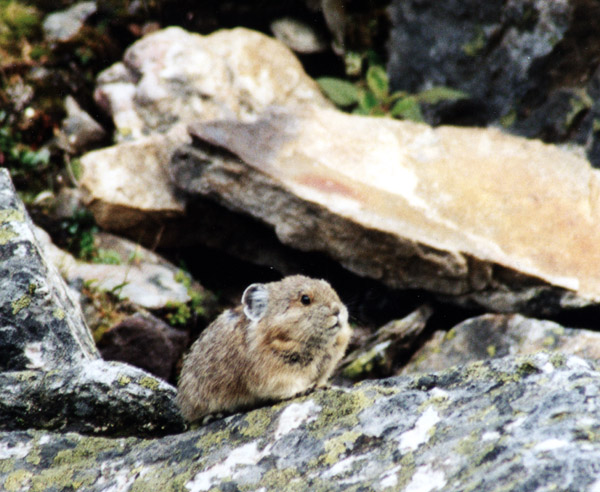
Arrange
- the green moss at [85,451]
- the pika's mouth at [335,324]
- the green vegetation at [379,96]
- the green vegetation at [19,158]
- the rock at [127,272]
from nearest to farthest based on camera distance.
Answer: the green moss at [85,451], the pika's mouth at [335,324], the rock at [127,272], the green vegetation at [19,158], the green vegetation at [379,96]

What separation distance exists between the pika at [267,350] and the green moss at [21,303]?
1.49 meters

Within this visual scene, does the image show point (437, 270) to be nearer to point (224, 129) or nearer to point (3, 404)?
point (224, 129)

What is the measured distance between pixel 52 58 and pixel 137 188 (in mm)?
3845

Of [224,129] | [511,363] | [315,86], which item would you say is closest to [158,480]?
[511,363]

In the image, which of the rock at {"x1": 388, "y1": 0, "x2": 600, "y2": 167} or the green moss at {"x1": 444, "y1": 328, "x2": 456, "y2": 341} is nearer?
the green moss at {"x1": 444, "y1": 328, "x2": 456, "y2": 341}

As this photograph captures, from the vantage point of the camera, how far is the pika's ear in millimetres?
6102

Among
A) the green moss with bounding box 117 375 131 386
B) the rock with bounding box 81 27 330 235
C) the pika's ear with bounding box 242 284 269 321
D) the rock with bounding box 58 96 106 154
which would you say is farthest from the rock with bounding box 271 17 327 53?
the green moss with bounding box 117 375 131 386

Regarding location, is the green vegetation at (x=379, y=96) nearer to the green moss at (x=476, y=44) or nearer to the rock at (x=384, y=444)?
the green moss at (x=476, y=44)

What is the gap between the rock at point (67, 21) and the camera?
12805 millimetres

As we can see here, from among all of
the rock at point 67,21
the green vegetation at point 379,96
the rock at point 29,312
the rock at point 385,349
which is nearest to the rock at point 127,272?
the rock at point 385,349

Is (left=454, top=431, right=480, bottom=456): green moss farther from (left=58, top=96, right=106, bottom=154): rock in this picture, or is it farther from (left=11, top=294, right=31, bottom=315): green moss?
(left=58, top=96, right=106, bottom=154): rock

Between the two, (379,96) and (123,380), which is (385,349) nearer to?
(123,380)

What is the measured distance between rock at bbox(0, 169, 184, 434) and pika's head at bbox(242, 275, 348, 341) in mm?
1004

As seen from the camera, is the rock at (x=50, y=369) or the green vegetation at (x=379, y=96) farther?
the green vegetation at (x=379, y=96)
